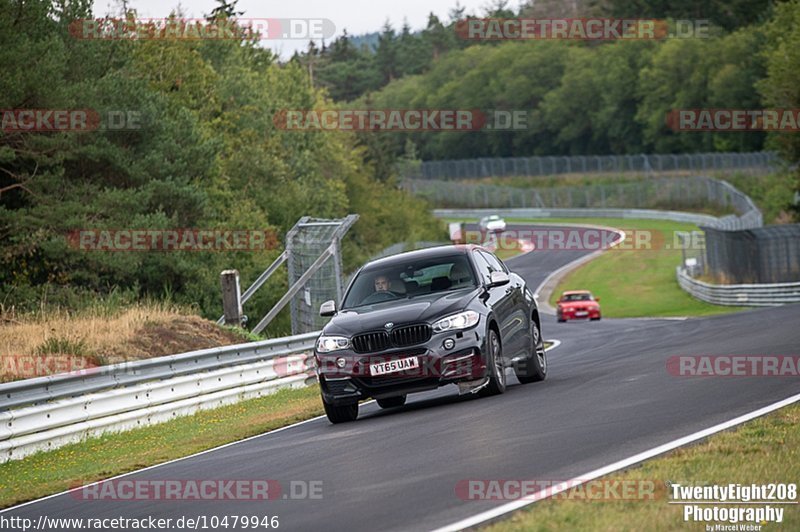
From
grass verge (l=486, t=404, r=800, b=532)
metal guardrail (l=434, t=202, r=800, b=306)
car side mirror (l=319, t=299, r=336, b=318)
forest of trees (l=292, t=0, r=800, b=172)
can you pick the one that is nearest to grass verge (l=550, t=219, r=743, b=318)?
metal guardrail (l=434, t=202, r=800, b=306)

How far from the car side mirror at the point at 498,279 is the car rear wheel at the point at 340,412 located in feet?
6.94

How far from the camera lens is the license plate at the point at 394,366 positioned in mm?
14180

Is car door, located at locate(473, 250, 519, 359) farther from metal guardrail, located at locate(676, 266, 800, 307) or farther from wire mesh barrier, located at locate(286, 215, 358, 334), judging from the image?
metal guardrail, located at locate(676, 266, 800, 307)

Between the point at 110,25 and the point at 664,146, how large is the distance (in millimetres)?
97294

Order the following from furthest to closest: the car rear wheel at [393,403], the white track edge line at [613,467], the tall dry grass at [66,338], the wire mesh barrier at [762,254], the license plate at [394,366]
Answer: the wire mesh barrier at [762,254], the tall dry grass at [66,338], the car rear wheel at [393,403], the license plate at [394,366], the white track edge line at [613,467]

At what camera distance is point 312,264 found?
24.8 meters

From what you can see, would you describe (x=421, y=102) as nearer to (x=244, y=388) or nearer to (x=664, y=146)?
(x=664, y=146)

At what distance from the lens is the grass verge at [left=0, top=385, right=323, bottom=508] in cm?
1272

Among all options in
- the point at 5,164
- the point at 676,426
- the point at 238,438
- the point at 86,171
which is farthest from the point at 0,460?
the point at 86,171

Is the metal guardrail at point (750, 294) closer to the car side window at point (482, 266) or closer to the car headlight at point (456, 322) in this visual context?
the car side window at point (482, 266)

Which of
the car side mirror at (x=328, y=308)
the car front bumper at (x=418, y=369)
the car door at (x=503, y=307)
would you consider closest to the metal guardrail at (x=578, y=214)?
the car door at (x=503, y=307)

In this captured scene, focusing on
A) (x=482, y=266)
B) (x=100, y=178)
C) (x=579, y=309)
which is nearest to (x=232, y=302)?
(x=482, y=266)

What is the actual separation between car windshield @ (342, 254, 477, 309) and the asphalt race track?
1.28 metres

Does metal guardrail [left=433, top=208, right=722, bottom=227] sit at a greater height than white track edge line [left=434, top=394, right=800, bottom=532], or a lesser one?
lesser
